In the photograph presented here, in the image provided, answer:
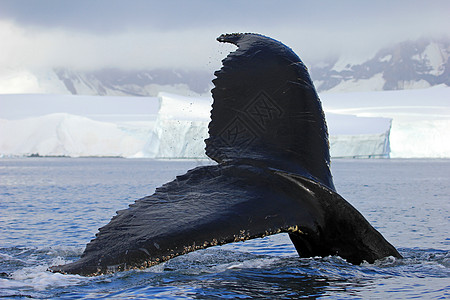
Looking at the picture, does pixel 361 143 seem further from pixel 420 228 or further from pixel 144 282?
pixel 144 282

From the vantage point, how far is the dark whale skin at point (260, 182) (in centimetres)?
360

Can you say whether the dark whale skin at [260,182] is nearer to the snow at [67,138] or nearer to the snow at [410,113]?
the snow at [410,113]

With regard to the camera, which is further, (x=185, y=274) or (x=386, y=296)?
(x=185, y=274)

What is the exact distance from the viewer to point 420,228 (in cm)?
1034

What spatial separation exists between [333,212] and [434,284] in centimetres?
172

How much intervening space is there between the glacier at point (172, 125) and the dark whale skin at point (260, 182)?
33490mm

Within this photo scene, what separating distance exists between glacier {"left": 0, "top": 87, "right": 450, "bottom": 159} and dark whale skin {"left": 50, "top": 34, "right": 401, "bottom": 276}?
33.5 metres

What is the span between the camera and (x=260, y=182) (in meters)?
3.92

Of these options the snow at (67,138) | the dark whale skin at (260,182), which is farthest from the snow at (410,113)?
the dark whale skin at (260,182)

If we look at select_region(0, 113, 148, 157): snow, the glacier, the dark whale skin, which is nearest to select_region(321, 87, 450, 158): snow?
the glacier

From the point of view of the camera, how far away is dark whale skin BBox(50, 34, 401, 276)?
3604 millimetres

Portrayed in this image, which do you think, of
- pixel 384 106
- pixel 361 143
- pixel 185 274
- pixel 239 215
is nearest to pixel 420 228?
pixel 185 274

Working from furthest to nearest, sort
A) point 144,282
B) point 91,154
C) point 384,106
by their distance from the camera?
point 384,106
point 91,154
point 144,282

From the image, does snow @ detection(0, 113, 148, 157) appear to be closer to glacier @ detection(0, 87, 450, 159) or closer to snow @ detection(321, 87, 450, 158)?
glacier @ detection(0, 87, 450, 159)
